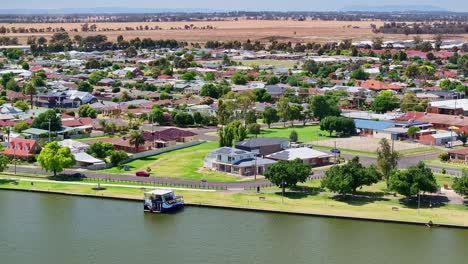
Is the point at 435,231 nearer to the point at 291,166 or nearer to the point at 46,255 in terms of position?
the point at 291,166

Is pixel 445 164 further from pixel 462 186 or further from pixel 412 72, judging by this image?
pixel 412 72

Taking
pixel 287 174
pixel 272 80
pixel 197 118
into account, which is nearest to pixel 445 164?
pixel 287 174

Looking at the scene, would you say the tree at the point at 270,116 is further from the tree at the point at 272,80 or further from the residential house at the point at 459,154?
the tree at the point at 272,80

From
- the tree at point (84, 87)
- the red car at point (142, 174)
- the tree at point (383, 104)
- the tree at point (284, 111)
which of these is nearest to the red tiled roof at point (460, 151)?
the tree at point (284, 111)

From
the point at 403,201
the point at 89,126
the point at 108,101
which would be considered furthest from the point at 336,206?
the point at 108,101

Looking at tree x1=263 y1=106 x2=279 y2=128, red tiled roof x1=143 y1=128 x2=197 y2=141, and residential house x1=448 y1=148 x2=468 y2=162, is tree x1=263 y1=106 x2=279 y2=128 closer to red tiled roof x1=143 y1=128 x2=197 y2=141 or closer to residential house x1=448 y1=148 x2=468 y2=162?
red tiled roof x1=143 y1=128 x2=197 y2=141

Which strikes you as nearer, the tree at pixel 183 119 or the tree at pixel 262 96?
the tree at pixel 183 119
